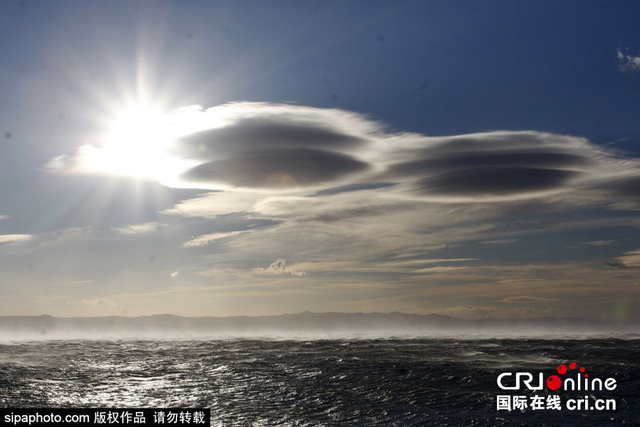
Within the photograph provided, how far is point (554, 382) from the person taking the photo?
200 ft

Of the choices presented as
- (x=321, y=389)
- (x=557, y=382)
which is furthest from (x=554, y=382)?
(x=321, y=389)

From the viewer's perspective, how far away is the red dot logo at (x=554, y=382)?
2269 inches

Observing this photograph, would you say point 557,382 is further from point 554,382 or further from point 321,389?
point 321,389

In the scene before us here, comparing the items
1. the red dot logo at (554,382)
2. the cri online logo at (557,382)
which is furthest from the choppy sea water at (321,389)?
the red dot logo at (554,382)

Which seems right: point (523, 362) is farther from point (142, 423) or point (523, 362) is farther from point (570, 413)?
point (142, 423)

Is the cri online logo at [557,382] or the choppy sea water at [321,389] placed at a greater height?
the choppy sea water at [321,389]

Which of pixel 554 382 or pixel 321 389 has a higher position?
pixel 321 389

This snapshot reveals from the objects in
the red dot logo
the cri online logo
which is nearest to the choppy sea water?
the cri online logo

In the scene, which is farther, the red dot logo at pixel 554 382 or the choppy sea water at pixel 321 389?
the red dot logo at pixel 554 382

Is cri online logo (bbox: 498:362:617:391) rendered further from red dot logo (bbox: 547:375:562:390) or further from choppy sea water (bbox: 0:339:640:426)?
choppy sea water (bbox: 0:339:640:426)

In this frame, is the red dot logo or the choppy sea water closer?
the choppy sea water

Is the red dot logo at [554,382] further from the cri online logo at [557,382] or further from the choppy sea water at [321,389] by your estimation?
the choppy sea water at [321,389]

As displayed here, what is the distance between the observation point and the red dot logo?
5763 cm

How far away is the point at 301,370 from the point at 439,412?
104ft
